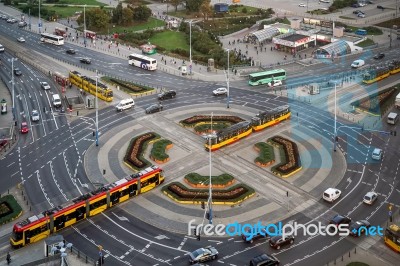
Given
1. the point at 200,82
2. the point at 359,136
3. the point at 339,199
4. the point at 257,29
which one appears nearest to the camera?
the point at 339,199

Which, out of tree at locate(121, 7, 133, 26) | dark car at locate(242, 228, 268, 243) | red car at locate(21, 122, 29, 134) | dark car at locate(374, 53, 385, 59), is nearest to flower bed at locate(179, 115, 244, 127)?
red car at locate(21, 122, 29, 134)

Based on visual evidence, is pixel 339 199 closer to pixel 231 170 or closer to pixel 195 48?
pixel 231 170

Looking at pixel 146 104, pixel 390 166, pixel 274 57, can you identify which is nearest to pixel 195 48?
pixel 274 57

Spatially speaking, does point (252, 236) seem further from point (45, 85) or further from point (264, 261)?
point (45, 85)

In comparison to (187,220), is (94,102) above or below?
above

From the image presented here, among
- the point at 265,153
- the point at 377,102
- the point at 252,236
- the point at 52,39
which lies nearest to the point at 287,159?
the point at 265,153

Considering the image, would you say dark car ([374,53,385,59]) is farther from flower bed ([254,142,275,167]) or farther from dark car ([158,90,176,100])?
flower bed ([254,142,275,167])
